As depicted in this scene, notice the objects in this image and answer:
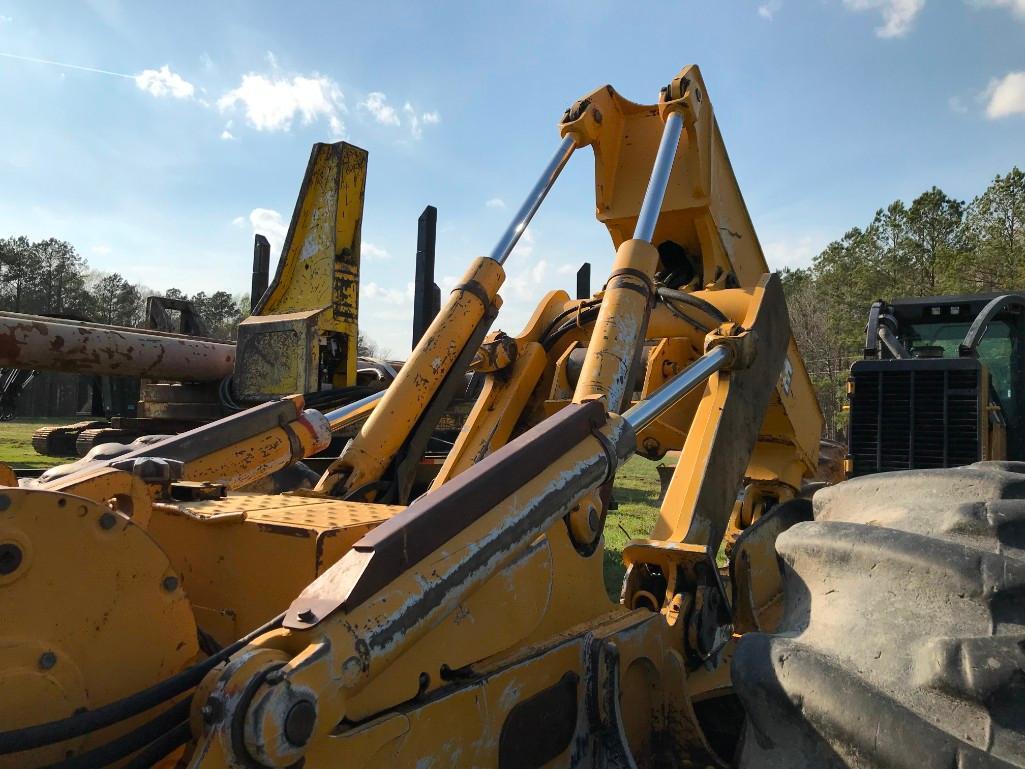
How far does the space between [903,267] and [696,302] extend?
33.4 m

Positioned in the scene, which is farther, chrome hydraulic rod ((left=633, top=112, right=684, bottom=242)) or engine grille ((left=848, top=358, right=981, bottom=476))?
engine grille ((left=848, top=358, right=981, bottom=476))

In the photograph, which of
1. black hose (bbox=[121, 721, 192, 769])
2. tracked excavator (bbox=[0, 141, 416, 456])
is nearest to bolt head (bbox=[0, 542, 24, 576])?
black hose (bbox=[121, 721, 192, 769])

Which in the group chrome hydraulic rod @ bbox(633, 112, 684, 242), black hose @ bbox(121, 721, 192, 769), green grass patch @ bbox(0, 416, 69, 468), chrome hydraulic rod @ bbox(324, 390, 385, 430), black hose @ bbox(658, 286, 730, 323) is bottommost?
green grass patch @ bbox(0, 416, 69, 468)

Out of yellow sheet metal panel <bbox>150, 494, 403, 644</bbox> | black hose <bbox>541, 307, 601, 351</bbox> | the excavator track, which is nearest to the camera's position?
yellow sheet metal panel <bbox>150, 494, 403, 644</bbox>

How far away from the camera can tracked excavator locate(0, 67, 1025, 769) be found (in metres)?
1.34

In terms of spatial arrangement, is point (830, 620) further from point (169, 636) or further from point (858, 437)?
point (858, 437)

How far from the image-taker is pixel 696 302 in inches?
140

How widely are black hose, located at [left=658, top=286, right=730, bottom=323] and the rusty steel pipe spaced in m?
5.30

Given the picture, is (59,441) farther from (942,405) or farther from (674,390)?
(674,390)

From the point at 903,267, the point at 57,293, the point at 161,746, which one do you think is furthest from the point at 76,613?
the point at 57,293

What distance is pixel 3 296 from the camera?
45719mm

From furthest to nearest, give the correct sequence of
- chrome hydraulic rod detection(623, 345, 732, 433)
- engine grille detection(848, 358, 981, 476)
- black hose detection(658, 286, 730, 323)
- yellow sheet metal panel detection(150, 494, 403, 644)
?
engine grille detection(848, 358, 981, 476)
black hose detection(658, 286, 730, 323)
chrome hydraulic rod detection(623, 345, 732, 433)
yellow sheet metal panel detection(150, 494, 403, 644)

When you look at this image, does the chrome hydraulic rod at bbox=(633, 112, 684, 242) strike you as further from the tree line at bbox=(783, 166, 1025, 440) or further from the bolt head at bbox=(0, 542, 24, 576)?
the tree line at bbox=(783, 166, 1025, 440)

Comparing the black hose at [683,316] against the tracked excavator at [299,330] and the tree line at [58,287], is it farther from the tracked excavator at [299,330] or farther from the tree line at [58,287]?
the tree line at [58,287]
